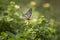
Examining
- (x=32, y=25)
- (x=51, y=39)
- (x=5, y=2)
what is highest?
(x=5, y=2)

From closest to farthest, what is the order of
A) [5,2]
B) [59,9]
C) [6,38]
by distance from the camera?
[6,38], [5,2], [59,9]

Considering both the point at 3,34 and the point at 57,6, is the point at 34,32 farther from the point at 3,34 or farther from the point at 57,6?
the point at 57,6

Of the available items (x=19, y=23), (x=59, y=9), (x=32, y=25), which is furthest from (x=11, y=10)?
(x=59, y=9)

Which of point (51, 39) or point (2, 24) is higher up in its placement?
point (2, 24)

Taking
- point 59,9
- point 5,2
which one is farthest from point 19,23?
point 59,9

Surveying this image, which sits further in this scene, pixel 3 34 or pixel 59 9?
pixel 59 9

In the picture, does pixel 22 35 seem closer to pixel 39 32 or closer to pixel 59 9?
pixel 39 32

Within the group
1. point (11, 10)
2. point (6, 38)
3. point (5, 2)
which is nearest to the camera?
point (6, 38)

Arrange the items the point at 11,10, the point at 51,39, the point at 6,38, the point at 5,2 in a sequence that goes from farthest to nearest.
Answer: the point at 5,2 < the point at 11,10 < the point at 51,39 < the point at 6,38

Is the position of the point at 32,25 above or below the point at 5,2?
below
